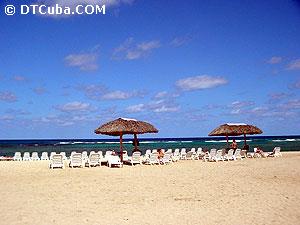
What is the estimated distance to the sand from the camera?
6273 mm

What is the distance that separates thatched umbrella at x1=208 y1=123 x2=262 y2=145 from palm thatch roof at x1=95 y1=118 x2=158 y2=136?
631 cm

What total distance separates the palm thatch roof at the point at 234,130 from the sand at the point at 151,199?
10.3 metres

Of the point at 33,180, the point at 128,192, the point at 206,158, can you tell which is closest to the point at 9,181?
the point at 33,180

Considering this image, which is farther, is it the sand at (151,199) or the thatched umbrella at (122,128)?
the thatched umbrella at (122,128)

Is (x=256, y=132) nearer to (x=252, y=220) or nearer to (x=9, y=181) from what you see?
(x=9, y=181)

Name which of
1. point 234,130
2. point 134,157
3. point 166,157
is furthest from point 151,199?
point 234,130

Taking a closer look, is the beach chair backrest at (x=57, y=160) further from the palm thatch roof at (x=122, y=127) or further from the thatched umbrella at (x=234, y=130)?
the thatched umbrella at (x=234, y=130)

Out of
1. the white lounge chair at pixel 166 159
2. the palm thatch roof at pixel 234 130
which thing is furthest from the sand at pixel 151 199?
the palm thatch roof at pixel 234 130

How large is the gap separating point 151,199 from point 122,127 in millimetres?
9039

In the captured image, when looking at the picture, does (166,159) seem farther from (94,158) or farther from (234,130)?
(234,130)

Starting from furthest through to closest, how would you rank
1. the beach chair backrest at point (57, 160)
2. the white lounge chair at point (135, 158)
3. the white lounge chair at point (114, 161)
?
the white lounge chair at point (135, 158) < the white lounge chair at point (114, 161) < the beach chair backrest at point (57, 160)

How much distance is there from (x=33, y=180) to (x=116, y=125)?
6227 millimetres

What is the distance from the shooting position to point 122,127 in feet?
55.2

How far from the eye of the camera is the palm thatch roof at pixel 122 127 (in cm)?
1673
